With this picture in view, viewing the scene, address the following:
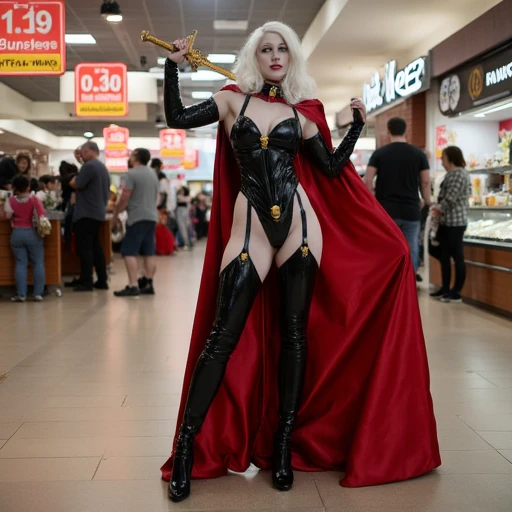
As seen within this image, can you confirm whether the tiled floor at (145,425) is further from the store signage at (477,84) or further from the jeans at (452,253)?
the store signage at (477,84)

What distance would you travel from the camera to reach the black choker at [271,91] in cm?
279

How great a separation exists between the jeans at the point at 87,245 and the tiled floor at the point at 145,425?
7.61 feet

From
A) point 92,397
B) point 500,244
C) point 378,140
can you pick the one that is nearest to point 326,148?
point 92,397

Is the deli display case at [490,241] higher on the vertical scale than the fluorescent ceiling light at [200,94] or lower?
lower

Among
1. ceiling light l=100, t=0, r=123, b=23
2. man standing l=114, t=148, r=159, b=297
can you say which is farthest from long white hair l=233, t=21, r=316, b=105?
ceiling light l=100, t=0, r=123, b=23

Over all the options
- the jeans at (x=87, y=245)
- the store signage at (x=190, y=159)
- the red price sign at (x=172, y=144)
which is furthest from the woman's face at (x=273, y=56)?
the store signage at (x=190, y=159)

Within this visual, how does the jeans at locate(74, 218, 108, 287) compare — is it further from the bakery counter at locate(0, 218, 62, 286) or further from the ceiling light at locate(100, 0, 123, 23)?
the ceiling light at locate(100, 0, 123, 23)

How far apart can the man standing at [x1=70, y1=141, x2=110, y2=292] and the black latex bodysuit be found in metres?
6.34

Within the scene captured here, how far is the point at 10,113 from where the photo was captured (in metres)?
19.1

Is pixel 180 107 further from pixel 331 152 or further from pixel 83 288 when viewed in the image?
pixel 83 288

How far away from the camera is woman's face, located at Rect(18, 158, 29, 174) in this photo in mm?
8969

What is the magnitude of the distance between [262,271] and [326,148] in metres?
0.52

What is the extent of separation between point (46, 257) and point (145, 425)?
5575mm

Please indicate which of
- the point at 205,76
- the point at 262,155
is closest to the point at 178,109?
the point at 262,155
